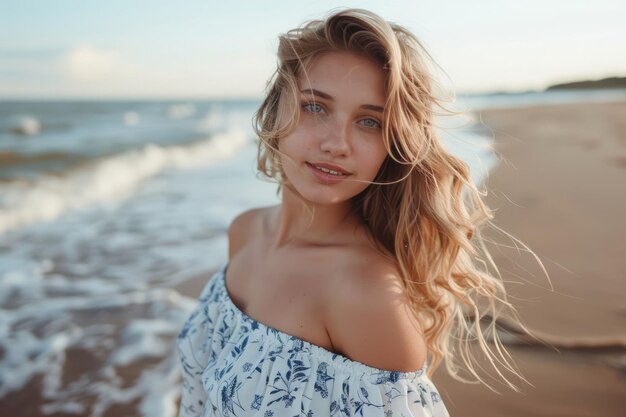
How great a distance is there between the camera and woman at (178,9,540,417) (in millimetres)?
1610

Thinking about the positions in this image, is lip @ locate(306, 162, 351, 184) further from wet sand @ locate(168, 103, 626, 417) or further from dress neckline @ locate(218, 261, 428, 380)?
wet sand @ locate(168, 103, 626, 417)

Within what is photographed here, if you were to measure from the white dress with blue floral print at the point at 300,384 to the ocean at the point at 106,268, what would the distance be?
79cm

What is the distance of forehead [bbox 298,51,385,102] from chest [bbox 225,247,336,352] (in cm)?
55

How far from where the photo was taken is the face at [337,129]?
5.58ft

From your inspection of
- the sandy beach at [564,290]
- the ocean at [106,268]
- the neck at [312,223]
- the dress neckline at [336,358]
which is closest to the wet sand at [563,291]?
the sandy beach at [564,290]

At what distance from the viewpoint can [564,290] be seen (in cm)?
353

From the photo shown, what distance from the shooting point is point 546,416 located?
2.42 meters

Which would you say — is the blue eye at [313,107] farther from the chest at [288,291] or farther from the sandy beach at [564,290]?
the sandy beach at [564,290]

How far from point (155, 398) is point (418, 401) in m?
1.74

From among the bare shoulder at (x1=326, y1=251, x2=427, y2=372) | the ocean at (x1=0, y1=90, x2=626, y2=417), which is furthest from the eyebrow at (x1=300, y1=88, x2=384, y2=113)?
the bare shoulder at (x1=326, y1=251, x2=427, y2=372)

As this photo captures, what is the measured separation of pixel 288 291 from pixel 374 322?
385 mm

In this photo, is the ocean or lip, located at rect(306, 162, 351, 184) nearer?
lip, located at rect(306, 162, 351, 184)

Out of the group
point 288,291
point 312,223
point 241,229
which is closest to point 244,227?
point 241,229

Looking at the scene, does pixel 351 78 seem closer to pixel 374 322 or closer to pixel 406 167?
pixel 406 167
